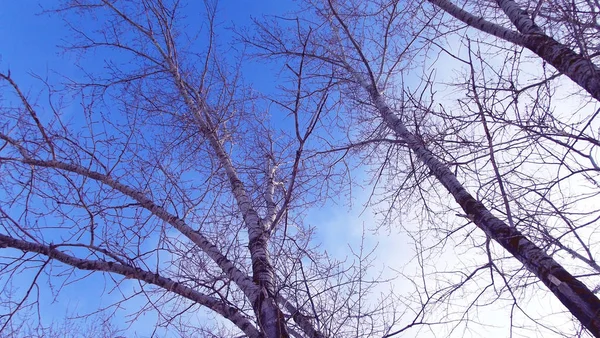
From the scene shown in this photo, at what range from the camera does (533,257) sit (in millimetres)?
2451

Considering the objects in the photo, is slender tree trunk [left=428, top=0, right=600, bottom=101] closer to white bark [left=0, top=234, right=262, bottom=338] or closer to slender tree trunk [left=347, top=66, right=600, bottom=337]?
slender tree trunk [left=347, top=66, right=600, bottom=337]

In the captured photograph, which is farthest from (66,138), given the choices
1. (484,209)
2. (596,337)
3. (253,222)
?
(596,337)

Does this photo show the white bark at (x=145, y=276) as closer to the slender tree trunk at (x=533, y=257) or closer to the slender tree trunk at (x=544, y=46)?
the slender tree trunk at (x=533, y=257)

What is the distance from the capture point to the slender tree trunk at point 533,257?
2135 mm

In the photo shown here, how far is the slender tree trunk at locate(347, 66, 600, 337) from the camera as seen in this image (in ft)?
7.00

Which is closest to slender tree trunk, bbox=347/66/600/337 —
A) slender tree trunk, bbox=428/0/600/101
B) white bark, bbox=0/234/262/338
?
slender tree trunk, bbox=428/0/600/101

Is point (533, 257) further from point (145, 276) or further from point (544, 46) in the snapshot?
point (145, 276)

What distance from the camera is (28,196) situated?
314cm

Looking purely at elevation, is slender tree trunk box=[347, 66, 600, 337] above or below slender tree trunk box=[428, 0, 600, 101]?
below

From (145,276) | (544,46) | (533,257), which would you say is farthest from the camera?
(145,276)

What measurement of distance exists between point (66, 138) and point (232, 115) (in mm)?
2031

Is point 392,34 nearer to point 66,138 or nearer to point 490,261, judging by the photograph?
point 490,261

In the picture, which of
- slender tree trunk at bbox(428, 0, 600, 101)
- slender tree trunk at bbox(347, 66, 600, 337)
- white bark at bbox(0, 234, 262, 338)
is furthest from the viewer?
white bark at bbox(0, 234, 262, 338)

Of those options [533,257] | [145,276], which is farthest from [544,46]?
[145,276]
